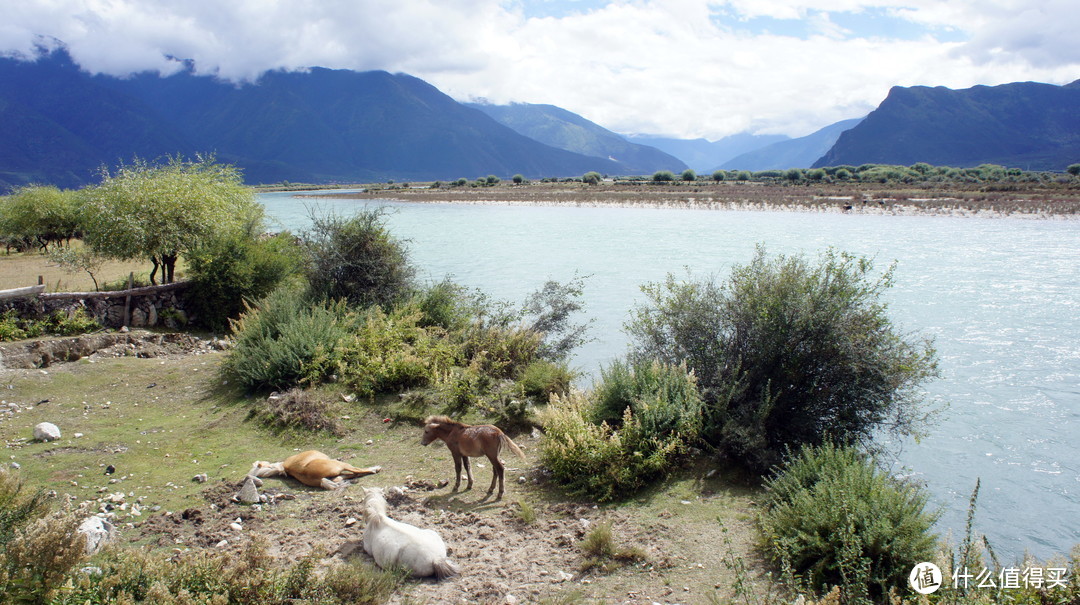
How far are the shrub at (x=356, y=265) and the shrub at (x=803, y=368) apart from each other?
28.3 feet

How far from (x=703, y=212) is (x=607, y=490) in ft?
146

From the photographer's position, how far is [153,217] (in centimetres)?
1536

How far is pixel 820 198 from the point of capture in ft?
182

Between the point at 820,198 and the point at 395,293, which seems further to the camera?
the point at 820,198

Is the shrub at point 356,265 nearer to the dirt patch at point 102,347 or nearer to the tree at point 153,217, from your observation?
the dirt patch at point 102,347

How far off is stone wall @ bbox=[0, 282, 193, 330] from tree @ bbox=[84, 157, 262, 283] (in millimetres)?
1425

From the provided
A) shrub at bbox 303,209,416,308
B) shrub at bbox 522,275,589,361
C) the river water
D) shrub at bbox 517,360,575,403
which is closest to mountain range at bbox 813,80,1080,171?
the river water

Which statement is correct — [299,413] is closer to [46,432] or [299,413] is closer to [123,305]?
[46,432]

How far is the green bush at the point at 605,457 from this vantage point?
681 centimetres

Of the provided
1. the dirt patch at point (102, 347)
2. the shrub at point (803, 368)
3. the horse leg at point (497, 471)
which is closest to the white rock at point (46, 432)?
the dirt patch at point (102, 347)

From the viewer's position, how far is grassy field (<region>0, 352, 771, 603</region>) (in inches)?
201

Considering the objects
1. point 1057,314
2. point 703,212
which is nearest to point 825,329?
point 1057,314

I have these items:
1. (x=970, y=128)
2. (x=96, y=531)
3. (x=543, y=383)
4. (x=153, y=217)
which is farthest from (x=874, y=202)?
(x=970, y=128)

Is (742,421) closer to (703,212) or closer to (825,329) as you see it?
(825,329)
